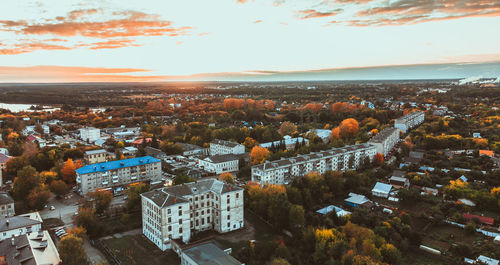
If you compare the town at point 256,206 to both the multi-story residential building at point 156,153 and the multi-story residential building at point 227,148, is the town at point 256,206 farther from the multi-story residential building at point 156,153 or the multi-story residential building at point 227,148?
the multi-story residential building at point 156,153

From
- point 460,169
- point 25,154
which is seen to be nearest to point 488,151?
point 460,169

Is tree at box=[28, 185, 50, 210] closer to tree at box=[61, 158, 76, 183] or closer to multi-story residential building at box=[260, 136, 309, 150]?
tree at box=[61, 158, 76, 183]

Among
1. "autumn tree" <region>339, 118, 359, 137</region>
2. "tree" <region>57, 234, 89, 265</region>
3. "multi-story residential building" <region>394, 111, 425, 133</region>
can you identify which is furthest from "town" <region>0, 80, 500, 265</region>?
"multi-story residential building" <region>394, 111, 425, 133</region>

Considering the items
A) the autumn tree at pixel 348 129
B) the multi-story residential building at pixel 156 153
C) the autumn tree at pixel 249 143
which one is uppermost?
the autumn tree at pixel 348 129

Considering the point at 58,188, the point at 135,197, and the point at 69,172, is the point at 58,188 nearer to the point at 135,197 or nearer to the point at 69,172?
the point at 69,172

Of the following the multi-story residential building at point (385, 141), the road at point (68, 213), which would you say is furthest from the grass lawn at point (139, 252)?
the multi-story residential building at point (385, 141)

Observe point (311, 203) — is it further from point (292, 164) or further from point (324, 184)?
point (292, 164)

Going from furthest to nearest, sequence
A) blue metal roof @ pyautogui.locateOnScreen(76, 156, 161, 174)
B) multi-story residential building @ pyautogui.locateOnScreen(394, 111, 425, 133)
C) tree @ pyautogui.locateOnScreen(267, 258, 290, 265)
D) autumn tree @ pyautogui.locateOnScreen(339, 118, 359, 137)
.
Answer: multi-story residential building @ pyautogui.locateOnScreen(394, 111, 425, 133), autumn tree @ pyautogui.locateOnScreen(339, 118, 359, 137), blue metal roof @ pyautogui.locateOnScreen(76, 156, 161, 174), tree @ pyautogui.locateOnScreen(267, 258, 290, 265)
